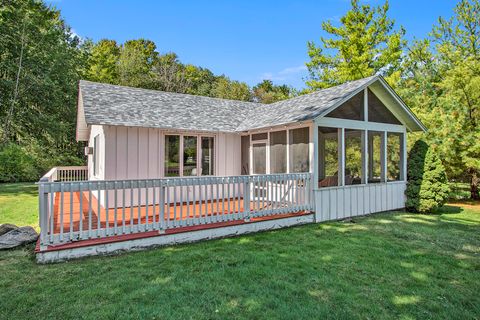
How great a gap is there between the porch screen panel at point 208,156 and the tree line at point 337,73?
27.6 ft

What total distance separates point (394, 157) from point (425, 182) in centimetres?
124

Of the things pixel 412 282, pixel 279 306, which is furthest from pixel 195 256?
pixel 412 282

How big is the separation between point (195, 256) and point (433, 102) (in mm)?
12442

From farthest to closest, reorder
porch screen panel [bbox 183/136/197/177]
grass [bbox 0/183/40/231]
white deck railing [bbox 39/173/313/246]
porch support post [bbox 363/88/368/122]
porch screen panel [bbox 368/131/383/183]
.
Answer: porch screen panel [bbox 183/136/197/177] → porch screen panel [bbox 368/131/383/183] → porch support post [bbox 363/88/368/122] → grass [bbox 0/183/40/231] → white deck railing [bbox 39/173/313/246]

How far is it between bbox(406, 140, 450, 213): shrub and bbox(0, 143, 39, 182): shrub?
21247mm

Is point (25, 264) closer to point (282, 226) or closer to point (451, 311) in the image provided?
point (282, 226)

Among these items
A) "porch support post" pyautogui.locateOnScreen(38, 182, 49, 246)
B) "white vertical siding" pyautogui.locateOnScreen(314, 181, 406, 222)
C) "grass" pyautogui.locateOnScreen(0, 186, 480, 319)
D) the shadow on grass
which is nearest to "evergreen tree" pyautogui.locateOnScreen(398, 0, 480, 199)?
"white vertical siding" pyautogui.locateOnScreen(314, 181, 406, 222)

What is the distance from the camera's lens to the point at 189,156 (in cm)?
977

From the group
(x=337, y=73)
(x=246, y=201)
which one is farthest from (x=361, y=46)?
(x=246, y=201)

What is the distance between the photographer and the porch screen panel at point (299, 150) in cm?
793

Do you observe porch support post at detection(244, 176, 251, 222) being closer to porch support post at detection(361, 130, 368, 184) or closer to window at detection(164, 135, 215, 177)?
window at detection(164, 135, 215, 177)

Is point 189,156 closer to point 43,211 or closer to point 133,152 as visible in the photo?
point 133,152

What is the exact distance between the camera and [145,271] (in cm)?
432

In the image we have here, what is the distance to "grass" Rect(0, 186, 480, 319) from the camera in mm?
3221
